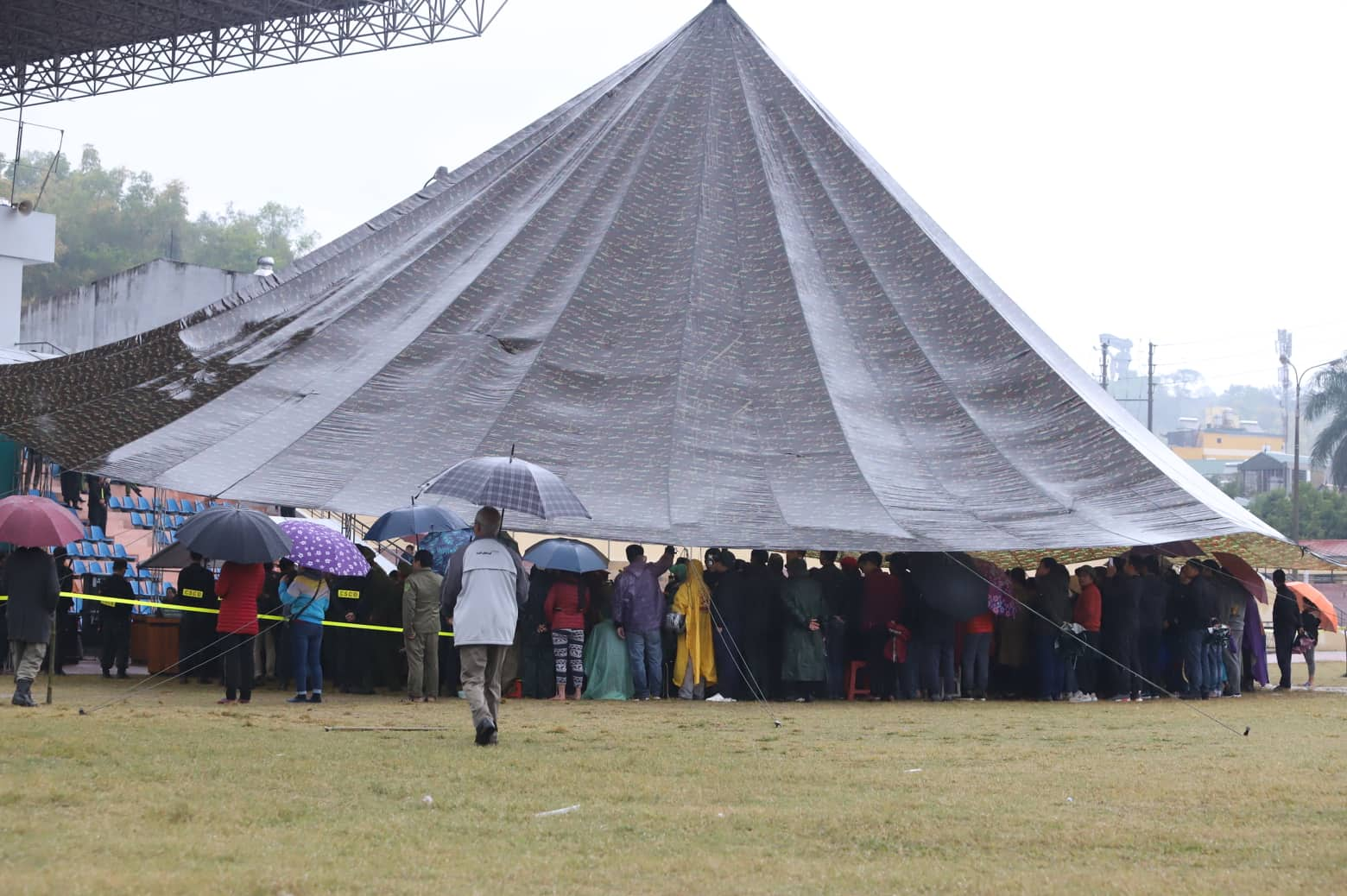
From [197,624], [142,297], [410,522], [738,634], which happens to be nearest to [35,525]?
[410,522]

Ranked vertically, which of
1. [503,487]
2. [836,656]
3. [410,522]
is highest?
[503,487]

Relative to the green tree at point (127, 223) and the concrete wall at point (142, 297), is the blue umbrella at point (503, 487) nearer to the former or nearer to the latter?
the concrete wall at point (142, 297)

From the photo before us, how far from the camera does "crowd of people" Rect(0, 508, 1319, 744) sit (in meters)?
14.2

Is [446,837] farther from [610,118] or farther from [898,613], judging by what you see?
[610,118]

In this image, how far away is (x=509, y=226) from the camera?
17.9m

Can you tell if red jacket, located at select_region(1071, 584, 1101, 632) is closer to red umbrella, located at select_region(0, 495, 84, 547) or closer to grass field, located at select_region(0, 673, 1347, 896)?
grass field, located at select_region(0, 673, 1347, 896)

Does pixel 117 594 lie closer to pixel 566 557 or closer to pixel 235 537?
pixel 235 537

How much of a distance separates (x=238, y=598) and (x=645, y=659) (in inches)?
154

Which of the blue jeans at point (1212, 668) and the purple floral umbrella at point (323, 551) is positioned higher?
the purple floral umbrella at point (323, 551)

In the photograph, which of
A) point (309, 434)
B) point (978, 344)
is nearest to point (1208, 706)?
point (978, 344)

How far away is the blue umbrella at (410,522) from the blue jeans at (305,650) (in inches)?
37.6

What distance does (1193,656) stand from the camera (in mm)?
15859

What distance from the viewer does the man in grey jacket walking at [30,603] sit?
38.3 feet

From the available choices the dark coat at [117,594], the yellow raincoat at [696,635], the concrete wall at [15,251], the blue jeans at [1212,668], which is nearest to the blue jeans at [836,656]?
the yellow raincoat at [696,635]
